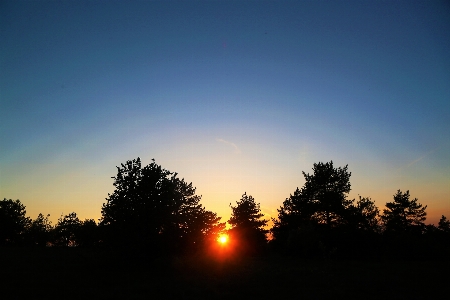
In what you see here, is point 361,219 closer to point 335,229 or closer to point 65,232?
point 335,229

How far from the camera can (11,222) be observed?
8281 cm

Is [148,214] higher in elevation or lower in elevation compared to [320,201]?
lower

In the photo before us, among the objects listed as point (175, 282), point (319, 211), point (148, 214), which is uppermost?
point (319, 211)

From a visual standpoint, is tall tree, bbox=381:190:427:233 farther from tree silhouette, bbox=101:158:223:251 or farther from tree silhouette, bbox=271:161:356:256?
tree silhouette, bbox=101:158:223:251

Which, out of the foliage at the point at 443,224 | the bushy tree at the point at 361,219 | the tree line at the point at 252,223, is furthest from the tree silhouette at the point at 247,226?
the foliage at the point at 443,224

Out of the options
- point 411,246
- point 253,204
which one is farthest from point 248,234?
point 411,246

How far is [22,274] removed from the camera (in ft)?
67.7

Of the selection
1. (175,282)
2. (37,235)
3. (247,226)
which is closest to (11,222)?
(37,235)

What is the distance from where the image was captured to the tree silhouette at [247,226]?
5853cm

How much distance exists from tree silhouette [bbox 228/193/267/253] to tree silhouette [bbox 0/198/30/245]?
66499 millimetres

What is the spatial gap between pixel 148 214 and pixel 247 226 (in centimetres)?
4242

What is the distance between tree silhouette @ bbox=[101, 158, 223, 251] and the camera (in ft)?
75.7

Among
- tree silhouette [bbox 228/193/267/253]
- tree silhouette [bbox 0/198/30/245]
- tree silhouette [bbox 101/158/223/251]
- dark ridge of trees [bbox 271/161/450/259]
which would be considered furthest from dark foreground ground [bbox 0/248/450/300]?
tree silhouette [bbox 0/198/30/245]

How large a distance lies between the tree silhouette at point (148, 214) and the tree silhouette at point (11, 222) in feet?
251
